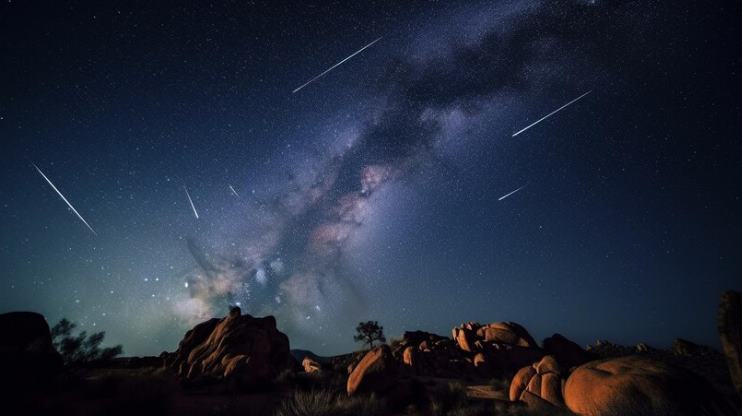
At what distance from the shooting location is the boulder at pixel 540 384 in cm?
1051

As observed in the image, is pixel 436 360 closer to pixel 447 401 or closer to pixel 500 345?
pixel 500 345

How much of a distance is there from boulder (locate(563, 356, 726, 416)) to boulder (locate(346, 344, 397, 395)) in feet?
20.1

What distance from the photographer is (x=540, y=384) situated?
11352 millimetres

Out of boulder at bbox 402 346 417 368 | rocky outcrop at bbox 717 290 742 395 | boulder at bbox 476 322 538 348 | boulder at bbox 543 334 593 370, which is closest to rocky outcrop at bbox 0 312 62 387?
rocky outcrop at bbox 717 290 742 395

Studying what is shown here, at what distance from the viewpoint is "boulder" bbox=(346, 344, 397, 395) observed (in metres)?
11.3

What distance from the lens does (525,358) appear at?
2375cm

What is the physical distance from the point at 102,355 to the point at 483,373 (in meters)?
34.2

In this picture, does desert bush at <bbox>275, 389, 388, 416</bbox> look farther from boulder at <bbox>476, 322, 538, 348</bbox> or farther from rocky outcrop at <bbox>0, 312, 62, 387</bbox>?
boulder at <bbox>476, 322, 538, 348</bbox>

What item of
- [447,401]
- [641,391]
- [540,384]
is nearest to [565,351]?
[540,384]

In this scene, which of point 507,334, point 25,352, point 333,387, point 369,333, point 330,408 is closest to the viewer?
point 330,408

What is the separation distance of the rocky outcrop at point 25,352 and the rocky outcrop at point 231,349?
247 inches

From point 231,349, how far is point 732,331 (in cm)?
2260

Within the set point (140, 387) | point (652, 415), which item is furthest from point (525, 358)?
point (140, 387)

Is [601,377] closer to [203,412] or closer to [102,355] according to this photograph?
[203,412]
